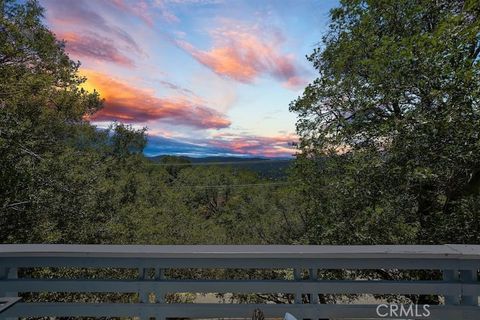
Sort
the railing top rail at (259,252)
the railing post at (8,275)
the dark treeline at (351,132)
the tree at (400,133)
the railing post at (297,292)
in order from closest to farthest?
the railing top rail at (259,252) → the railing post at (297,292) → the railing post at (8,275) → the tree at (400,133) → the dark treeline at (351,132)

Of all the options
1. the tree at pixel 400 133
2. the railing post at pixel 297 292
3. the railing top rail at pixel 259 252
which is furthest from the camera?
the tree at pixel 400 133

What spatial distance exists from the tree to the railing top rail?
5414mm

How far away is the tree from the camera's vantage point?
312 inches

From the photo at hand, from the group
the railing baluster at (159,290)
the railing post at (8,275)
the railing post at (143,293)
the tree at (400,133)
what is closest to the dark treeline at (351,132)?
the tree at (400,133)

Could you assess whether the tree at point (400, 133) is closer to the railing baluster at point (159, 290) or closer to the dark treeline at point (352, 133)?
the dark treeline at point (352, 133)

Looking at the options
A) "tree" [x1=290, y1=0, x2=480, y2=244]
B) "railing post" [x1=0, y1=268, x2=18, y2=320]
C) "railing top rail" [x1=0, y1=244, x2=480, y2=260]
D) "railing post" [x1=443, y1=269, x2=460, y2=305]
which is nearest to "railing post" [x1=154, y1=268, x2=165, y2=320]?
"railing top rail" [x1=0, y1=244, x2=480, y2=260]

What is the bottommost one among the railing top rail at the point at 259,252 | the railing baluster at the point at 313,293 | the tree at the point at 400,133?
the railing baluster at the point at 313,293

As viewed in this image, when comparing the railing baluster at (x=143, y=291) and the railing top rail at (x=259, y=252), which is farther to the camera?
the railing baluster at (x=143, y=291)

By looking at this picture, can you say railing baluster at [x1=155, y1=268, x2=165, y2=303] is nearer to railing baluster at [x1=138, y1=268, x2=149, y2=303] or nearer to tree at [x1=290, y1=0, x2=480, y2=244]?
railing baluster at [x1=138, y1=268, x2=149, y2=303]

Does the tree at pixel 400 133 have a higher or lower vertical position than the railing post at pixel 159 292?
higher

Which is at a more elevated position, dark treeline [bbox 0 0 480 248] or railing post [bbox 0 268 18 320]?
dark treeline [bbox 0 0 480 248]

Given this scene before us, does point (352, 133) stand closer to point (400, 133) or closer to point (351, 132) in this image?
point (351, 132)

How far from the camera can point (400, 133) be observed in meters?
8.48

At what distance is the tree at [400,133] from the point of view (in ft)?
26.0
